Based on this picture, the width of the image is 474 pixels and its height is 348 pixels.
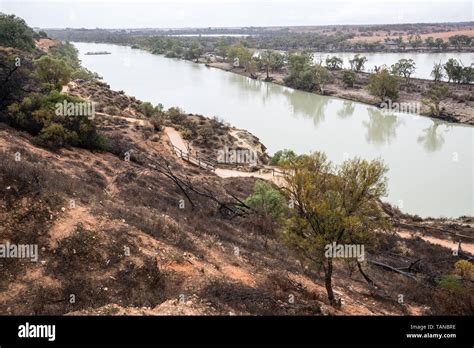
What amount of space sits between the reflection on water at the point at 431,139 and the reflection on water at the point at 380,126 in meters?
2.82

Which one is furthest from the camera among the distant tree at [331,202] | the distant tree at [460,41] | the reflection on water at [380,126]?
the distant tree at [460,41]

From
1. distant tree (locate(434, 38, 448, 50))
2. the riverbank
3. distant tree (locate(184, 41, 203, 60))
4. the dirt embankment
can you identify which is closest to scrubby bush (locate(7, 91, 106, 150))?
the dirt embankment

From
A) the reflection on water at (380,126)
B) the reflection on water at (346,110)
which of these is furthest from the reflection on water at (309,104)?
the reflection on water at (380,126)

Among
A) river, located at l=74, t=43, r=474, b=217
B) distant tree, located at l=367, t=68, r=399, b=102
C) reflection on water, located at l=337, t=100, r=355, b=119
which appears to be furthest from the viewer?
distant tree, located at l=367, t=68, r=399, b=102

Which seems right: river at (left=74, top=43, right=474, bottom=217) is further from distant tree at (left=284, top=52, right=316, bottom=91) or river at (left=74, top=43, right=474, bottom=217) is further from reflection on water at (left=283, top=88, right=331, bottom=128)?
distant tree at (left=284, top=52, right=316, bottom=91)

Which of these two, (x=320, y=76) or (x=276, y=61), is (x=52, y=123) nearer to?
(x=320, y=76)

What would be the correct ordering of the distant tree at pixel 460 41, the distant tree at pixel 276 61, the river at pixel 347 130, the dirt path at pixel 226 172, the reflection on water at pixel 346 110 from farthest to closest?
the distant tree at pixel 460 41
the distant tree at pixel 276 61
the reflection on water at pixel 346 110
the river at pixel 347 130
the dirt path at pixel 226 172

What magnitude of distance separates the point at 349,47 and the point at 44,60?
114 m

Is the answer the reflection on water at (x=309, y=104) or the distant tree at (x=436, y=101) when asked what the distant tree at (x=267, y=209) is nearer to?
the reflection on water at (x=309, y=104)

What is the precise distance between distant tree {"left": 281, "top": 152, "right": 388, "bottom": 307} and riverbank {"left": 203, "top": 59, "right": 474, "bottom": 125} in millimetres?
43790

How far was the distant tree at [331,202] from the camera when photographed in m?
9.33

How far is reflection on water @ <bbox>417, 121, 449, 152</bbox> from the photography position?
39406 mm

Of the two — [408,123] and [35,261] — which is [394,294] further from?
[408,123]

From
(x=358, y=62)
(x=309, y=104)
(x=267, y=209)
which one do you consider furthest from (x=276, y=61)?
(x=267, y=209)
